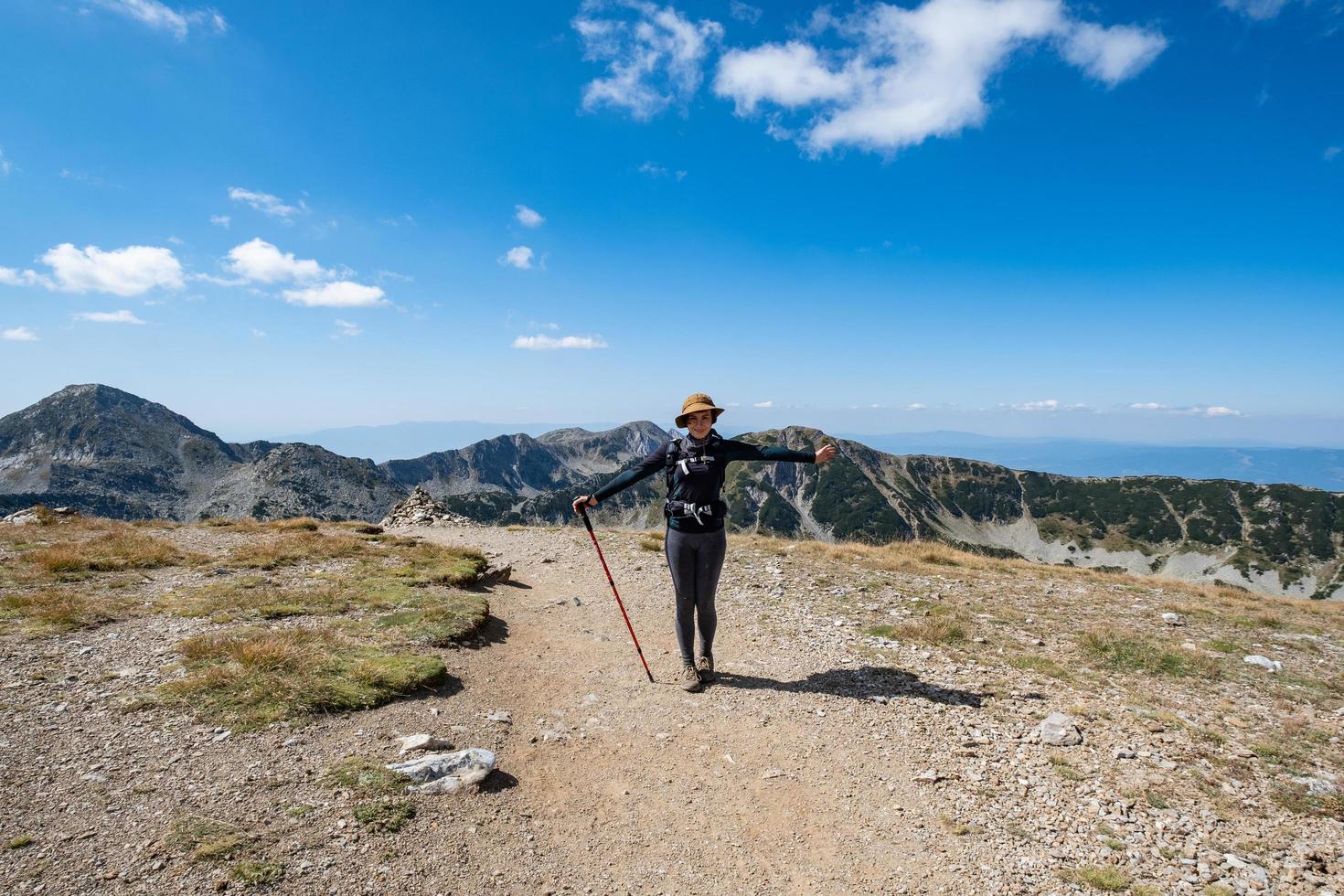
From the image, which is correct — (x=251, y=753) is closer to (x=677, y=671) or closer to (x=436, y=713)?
(x=436, y=713)

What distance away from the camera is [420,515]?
34.7 metres

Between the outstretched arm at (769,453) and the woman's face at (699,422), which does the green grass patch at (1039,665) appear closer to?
the outstretched arm at (769,453)

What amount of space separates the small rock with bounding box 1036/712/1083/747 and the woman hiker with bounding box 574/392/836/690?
4.67 metres

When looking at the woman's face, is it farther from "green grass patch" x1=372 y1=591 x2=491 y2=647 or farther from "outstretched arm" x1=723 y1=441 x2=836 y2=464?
"green grass patch" x1=372 y1=591 x2=491 y2=647

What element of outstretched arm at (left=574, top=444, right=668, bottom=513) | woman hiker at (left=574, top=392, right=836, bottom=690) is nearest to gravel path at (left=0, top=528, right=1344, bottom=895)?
woman hiker at (left=574, top=392, right=836, bottom=690)

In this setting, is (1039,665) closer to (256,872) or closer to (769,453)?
(769,453)

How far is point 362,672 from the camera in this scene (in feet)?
27.1

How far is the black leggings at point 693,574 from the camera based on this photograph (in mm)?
8945

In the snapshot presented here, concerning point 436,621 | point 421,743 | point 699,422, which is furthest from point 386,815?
A: point 699,422

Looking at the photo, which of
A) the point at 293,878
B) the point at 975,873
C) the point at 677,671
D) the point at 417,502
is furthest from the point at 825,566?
the point at 417,502

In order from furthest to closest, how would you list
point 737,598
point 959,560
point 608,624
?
1. point 959,560
2. point 737,598
3. point 608,624

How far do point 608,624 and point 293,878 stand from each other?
8737mm

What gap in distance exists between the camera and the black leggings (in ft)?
29.3

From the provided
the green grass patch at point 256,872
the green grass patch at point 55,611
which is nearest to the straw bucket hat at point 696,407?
the green grass patch at point 256,872
